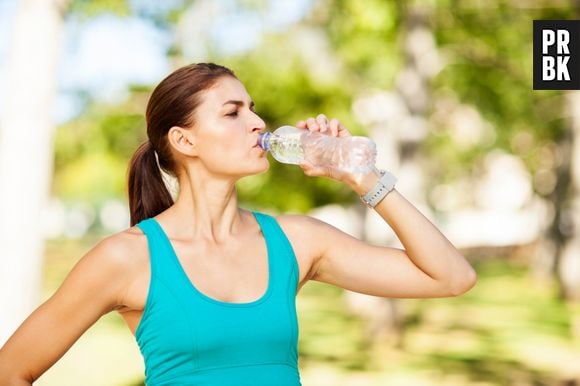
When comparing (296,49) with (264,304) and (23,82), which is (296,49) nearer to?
(23,82)

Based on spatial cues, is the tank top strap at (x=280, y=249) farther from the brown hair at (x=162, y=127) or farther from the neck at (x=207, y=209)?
the brown hair at (x=162, y=127)

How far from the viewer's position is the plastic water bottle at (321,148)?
2447mm

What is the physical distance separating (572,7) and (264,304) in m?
12.5

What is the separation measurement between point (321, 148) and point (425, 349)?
980 centimetres

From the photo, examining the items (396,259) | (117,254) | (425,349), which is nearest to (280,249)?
(396,259)

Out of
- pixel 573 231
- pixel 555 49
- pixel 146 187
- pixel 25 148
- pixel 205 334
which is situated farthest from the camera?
pixel 573 231

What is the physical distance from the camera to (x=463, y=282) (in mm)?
2598

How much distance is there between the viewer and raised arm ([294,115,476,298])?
2.52 metres

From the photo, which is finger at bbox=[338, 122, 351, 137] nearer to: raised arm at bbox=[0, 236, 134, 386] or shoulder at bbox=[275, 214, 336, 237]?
shoulder at bbox=[275, 214, 336, 237]

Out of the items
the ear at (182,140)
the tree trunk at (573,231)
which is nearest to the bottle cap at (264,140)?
the ear at (182,140)

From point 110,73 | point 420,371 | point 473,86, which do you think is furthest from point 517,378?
point 473,86

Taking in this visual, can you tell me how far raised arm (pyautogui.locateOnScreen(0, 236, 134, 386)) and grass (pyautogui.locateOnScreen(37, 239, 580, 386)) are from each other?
7.10 m

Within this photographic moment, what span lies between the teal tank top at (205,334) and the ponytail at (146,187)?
341mm

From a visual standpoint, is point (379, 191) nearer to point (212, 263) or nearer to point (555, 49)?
point (212, 263)
